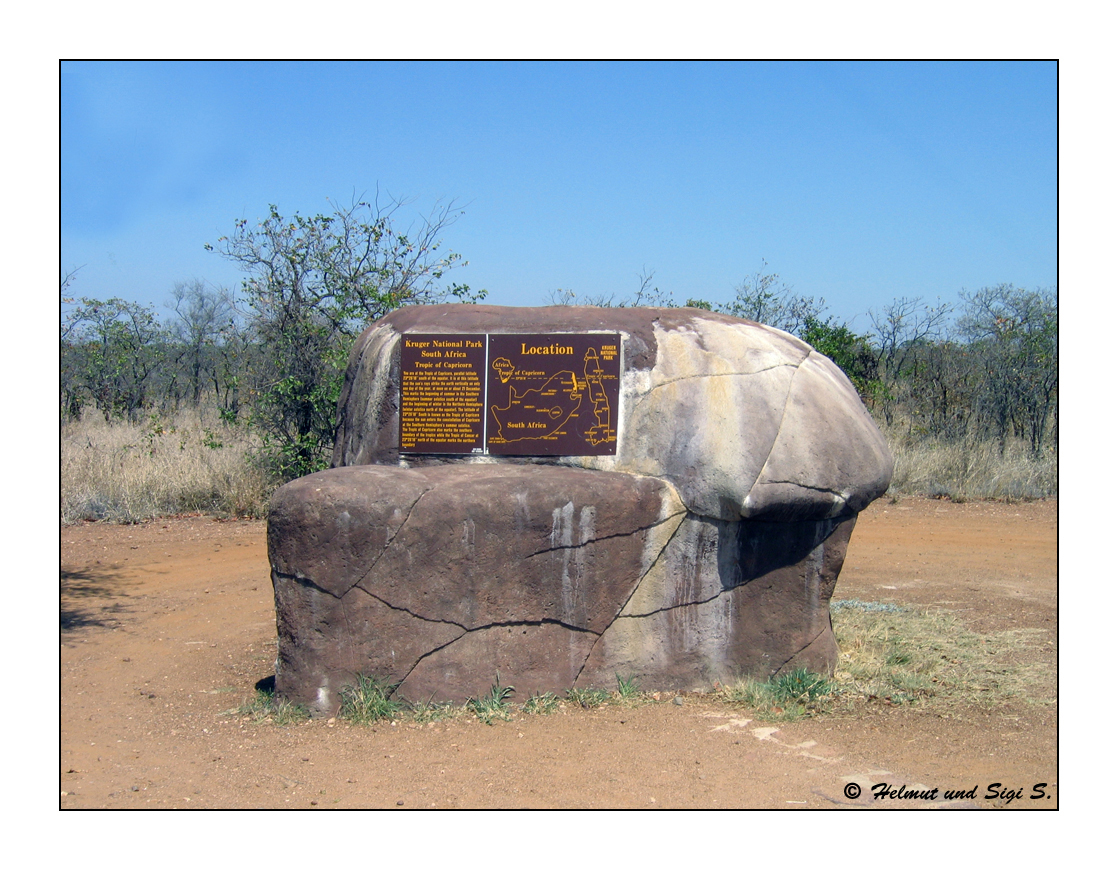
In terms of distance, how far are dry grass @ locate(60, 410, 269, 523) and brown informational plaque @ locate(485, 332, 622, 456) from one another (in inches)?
235

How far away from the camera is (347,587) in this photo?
180 inches

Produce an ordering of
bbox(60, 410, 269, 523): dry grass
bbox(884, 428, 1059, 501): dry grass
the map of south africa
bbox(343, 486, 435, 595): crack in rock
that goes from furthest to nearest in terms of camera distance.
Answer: bbox(884, 428, 1059, 501): dry grass, bbox(60, 410, 269, 523): dry grass, the map of south africa, bbox(343, 486, 435, 595): crack in rock

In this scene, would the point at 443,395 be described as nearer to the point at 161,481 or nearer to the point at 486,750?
the point at 486,750

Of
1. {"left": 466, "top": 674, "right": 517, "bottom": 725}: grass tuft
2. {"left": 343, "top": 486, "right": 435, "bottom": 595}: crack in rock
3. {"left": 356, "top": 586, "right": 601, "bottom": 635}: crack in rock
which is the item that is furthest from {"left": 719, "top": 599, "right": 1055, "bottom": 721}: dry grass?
{"left": 343, "top": 486, "right": 435, "bottom": 595}: crack in rock

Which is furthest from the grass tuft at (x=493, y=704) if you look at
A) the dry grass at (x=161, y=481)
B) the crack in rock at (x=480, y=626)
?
the dry grass at (x=161, y=481)

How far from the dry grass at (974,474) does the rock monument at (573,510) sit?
6.93 m

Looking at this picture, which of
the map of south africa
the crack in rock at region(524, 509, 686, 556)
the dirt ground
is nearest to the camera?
the dirt ground

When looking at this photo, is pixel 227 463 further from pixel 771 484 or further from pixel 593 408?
pixel 771 484

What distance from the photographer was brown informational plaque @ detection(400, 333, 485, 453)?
204 inches

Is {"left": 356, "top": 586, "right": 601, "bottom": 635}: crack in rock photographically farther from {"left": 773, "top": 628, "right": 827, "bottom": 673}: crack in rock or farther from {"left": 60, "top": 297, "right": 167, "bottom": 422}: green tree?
{"left": 60, "top": 297, "right": 167, "bottom": 422}: green tree

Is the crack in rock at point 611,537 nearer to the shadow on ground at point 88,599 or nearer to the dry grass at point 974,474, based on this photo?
the shadow on ground at point 88,599

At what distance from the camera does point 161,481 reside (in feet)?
34.5

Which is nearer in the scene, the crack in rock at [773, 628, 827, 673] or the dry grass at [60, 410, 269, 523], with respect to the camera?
the crack in rock at [773, 628, 827, 673]

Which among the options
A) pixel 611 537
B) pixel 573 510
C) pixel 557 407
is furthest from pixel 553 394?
pixel 611 537
